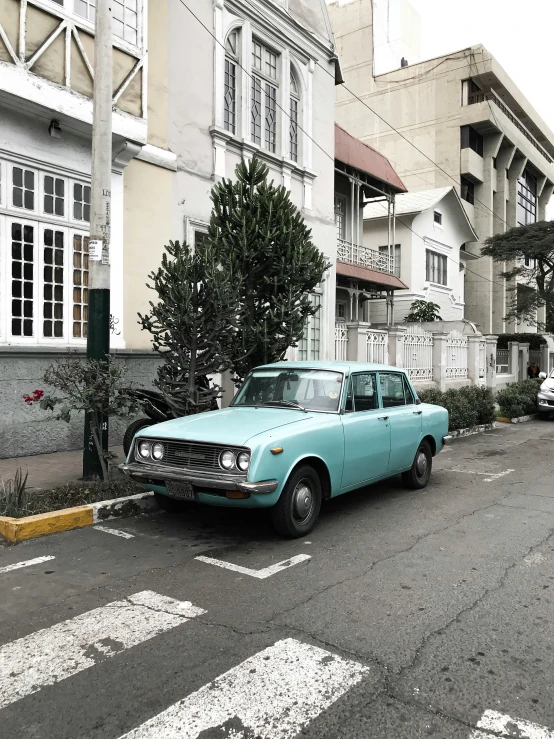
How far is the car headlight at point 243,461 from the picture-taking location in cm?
518

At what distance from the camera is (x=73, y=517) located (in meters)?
5.91

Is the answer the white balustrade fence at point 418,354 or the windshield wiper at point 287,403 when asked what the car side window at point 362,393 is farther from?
the white balustrade fence at point 418,354

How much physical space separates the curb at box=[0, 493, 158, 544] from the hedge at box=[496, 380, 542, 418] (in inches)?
515

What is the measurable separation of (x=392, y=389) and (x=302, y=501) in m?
2.49

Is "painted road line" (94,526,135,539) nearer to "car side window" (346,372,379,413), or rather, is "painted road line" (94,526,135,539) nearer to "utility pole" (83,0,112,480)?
"utility pole" (83,0,112,480)

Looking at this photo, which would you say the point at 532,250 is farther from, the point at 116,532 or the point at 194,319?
the point at 116,532

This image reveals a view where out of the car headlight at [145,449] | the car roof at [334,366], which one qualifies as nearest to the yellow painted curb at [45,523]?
the car headlight at [145,449]

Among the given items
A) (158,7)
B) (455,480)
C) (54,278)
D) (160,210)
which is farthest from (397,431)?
(158,7)

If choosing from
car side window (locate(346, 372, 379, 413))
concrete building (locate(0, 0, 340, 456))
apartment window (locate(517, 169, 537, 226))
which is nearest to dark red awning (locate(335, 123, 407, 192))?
concrete building (locate(0, 0, 340, 456))

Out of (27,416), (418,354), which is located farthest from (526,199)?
(27,416)

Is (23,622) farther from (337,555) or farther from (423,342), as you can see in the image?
(423,342)

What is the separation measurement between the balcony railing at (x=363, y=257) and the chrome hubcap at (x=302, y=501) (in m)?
16.5

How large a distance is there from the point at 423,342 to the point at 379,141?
1024 inches

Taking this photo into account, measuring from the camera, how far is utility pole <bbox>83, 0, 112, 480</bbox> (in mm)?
7059
